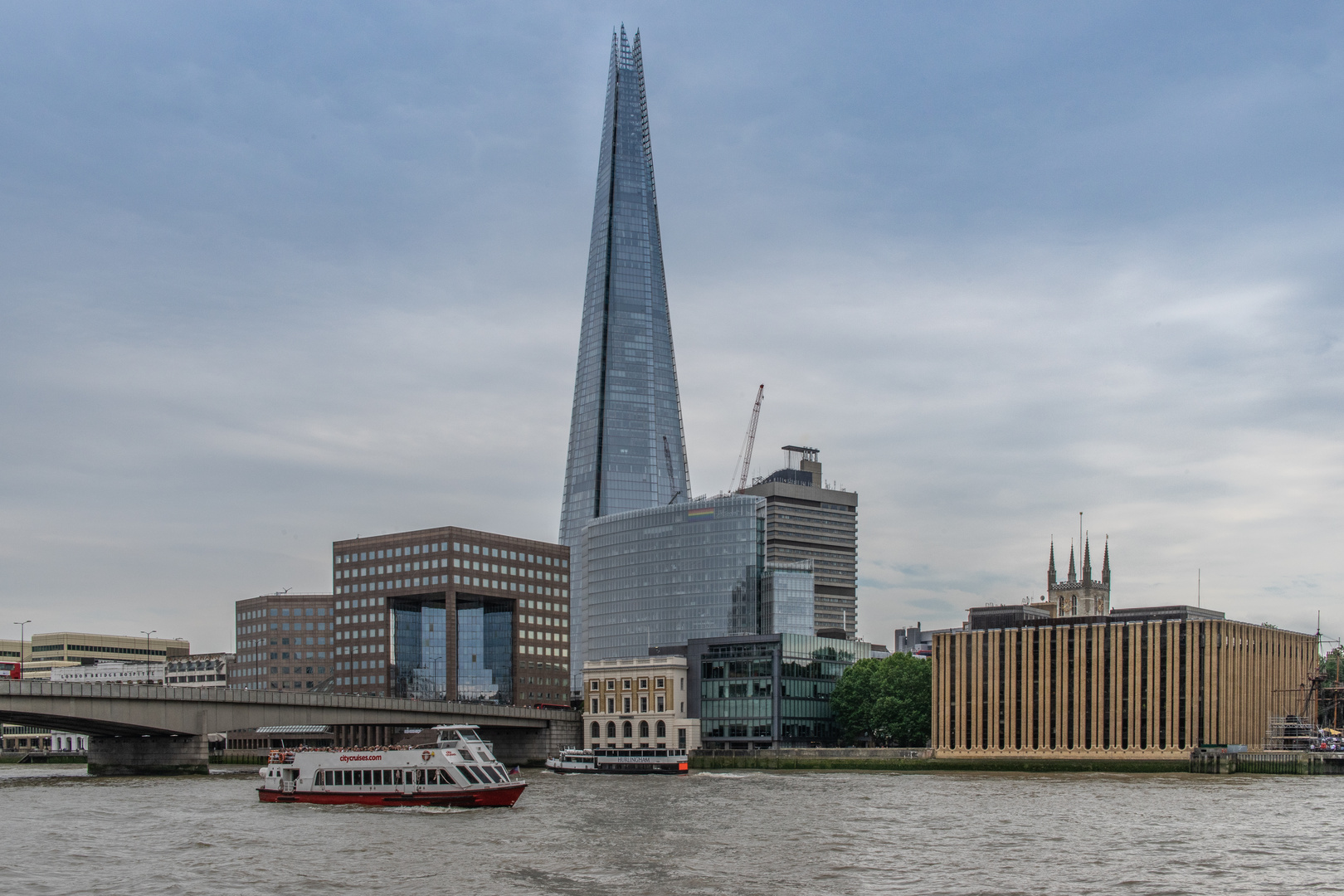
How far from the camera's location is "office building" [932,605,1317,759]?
16550 cm

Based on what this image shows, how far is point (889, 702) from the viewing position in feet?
604

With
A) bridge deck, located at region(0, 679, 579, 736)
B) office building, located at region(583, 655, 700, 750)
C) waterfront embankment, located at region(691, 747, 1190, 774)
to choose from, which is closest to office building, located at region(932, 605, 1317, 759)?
waterfront embankment, located at region(691, 747, 1190, 774)

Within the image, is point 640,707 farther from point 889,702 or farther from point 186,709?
point 186,709

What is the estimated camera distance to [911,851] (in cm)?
6931

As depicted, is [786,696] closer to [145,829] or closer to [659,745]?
[659,745]

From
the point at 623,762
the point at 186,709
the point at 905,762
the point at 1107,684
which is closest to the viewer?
the point at 186,709

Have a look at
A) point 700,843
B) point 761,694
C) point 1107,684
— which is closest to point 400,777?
point 700,843

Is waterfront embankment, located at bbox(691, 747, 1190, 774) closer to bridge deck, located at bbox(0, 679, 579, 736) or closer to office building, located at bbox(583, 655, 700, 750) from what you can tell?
office building, located at bbox(583, 655, 700, 750)

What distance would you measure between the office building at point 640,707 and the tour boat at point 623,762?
3093cm

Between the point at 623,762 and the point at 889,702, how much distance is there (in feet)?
147

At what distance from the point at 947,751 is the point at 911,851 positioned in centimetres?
11090

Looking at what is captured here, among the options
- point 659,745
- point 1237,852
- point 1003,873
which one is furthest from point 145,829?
point 659,745

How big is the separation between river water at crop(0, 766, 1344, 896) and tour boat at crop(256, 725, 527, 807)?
2.44 meters

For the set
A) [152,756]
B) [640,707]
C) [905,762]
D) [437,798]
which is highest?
[437,798]
